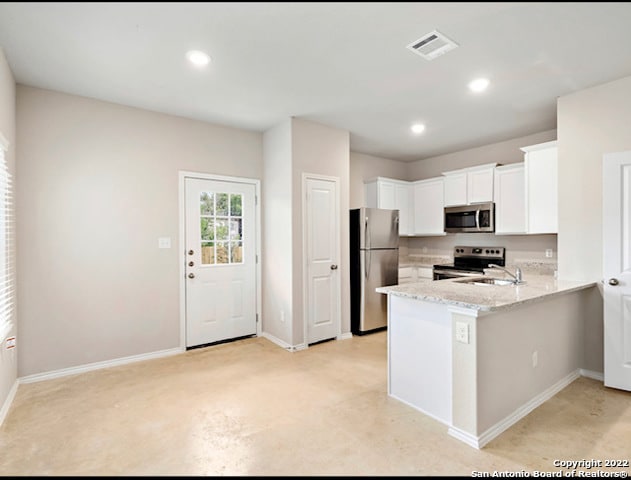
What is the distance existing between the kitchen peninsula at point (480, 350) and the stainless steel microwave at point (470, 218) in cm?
170

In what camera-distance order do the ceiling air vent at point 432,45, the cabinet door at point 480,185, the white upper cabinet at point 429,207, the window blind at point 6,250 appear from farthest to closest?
1. the white upper cabinet at point 429,207
2. the cabinet door at point 480,185
3. the window blind at point 6,250
4. the ceiling air vent at point 432,45

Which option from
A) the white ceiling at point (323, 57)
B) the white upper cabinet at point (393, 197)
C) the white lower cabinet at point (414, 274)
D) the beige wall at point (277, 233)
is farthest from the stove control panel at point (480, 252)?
the beige wall at point (277, 233)

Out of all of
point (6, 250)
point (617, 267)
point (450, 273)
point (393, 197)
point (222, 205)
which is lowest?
→ point (450, 273)

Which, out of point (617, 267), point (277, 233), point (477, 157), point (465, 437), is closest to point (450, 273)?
point (477, 157)

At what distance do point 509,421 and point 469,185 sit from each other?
3295 millimetres

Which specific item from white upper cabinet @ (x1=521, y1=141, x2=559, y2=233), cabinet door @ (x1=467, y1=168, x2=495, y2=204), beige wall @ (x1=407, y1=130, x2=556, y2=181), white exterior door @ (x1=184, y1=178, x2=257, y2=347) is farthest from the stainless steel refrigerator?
white upper cabinet @ (x1=521, y1=141, x2=559, y2=233)

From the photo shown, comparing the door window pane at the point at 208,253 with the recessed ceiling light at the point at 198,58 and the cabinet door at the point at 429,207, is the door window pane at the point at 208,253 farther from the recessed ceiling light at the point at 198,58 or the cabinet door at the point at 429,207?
the cabinet door at the point at 429,207

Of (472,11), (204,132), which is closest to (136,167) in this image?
(204,132)

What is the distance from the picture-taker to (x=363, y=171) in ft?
17.7

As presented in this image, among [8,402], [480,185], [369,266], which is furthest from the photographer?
[480,185]

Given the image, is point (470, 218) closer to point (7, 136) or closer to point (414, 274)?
point (414, 274)

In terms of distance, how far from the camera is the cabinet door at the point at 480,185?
4.54 m

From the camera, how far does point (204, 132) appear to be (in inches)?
153

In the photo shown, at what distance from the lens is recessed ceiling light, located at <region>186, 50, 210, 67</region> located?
8.00 feet
